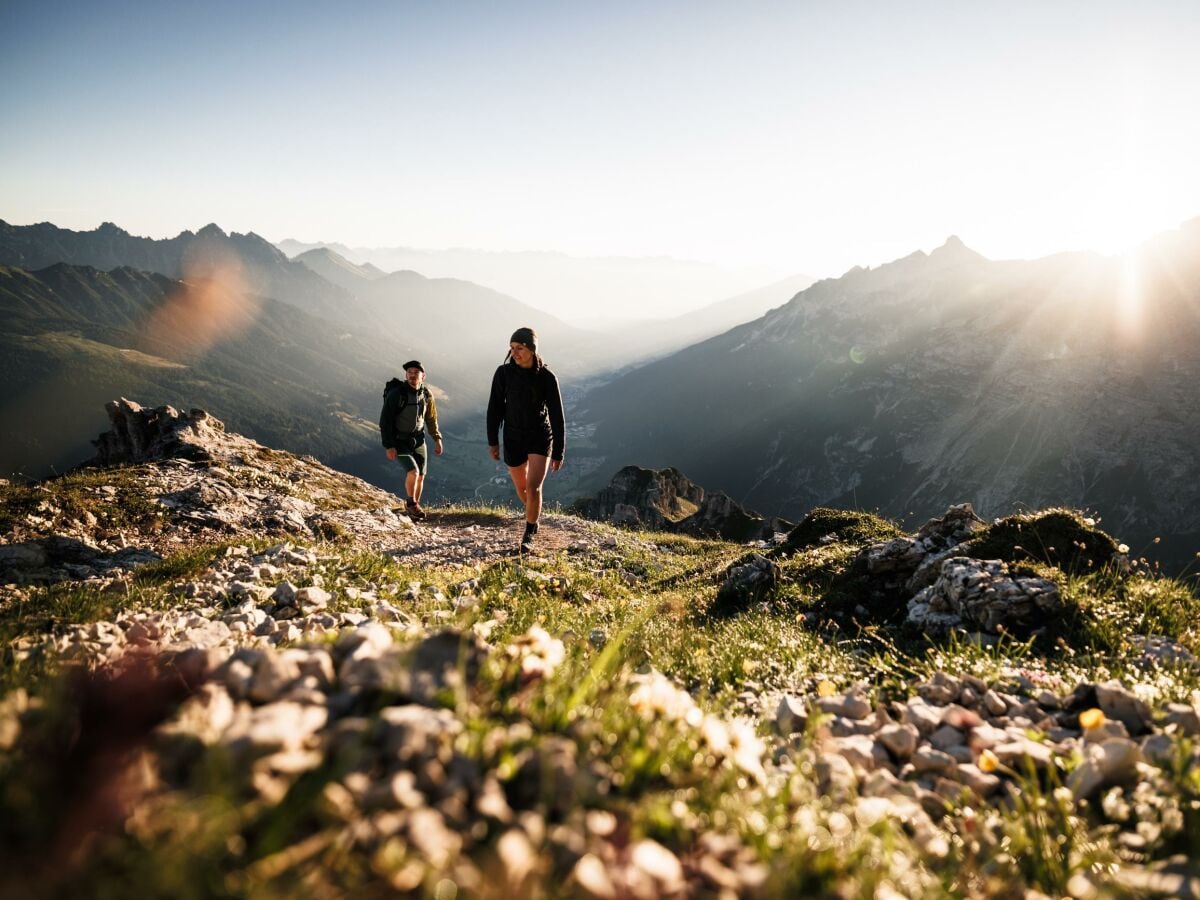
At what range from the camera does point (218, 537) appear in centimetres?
1299

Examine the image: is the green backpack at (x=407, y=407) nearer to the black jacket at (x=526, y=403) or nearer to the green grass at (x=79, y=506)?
the black jacket at (x=526, y=403)

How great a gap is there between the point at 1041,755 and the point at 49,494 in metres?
15.6

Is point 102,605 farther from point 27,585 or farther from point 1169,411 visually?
point 1169,411

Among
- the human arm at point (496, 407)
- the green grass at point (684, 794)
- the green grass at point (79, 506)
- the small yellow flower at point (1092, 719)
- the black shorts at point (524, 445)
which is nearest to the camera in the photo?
the green grass at point (684, 794)

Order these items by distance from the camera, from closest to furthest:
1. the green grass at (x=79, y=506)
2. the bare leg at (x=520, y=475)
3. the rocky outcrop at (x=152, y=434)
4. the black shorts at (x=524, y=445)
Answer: the green grass at (x=79, y=506) → the black shorts at (x=524, y=445) → the bare leg at (x=520, y=475) → the rocky outcrop at (x=152, y=434)

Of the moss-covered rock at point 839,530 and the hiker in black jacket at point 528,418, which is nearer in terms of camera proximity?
the moss-covered rock at point 839,530

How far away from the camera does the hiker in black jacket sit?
13.8 meters

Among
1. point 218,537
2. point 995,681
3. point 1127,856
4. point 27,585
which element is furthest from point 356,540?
point 1127,856

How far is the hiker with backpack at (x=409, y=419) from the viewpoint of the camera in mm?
17547

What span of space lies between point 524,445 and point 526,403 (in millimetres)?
1060

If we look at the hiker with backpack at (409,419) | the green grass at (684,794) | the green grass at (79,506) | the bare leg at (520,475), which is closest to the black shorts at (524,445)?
the bare leg at (520,475)

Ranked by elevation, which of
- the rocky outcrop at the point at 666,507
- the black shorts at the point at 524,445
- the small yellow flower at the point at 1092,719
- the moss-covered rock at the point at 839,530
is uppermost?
the black shorts at the point at 524,445

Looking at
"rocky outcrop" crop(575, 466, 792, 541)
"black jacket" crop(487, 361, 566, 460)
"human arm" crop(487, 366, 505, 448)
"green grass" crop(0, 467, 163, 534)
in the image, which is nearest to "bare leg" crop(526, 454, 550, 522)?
"black jacket" crop(487, 361, 566, 460)

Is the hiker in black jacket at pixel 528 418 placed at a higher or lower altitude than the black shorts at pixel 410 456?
higher
